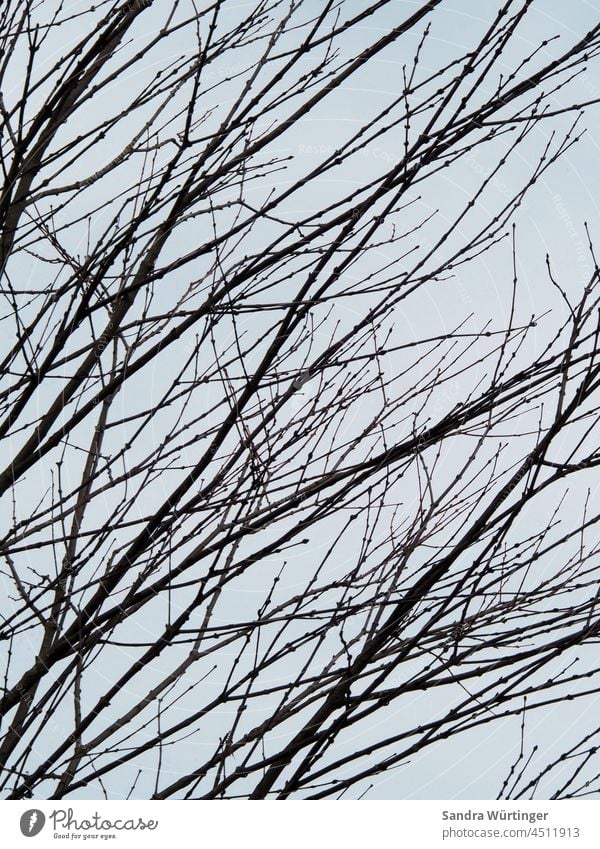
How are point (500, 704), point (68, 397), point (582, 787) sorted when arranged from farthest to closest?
point (68, 397) < point (582, 787) < point (500, 704)

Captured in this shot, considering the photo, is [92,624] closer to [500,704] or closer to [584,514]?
[500,704]

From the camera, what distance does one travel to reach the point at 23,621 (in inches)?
96.4

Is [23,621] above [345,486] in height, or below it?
below

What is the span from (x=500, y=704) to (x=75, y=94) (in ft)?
7.45

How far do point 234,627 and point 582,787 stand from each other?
114cm

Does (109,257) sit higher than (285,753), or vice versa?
(109,257)

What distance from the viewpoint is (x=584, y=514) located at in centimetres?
241

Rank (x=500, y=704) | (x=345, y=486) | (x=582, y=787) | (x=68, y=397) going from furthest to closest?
(x=68, y=397) → (x=582, y=787) → (x=345, y=486) → (x=500, y=704)

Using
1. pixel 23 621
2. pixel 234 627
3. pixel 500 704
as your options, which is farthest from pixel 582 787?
pixel 23 621

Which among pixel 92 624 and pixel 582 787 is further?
pixel 582 787

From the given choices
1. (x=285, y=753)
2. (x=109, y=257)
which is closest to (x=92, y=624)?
(x=285, y=753)

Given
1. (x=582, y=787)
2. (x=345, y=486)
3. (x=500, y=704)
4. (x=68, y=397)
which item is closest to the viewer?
(x=500, y=704)
